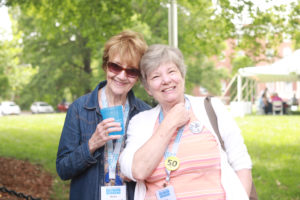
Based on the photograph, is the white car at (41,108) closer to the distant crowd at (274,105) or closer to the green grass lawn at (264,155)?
the distant crowd at (274,105)

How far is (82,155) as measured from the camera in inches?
91.4

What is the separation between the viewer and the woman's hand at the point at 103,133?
7.04ft

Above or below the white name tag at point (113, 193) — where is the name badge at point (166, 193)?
above

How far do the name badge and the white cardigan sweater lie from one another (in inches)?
5.8

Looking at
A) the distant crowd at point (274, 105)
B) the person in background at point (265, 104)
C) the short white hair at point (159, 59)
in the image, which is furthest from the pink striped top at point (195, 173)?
the person in background at point (265, 104)

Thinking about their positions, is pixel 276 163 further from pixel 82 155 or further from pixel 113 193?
pixel 82 155

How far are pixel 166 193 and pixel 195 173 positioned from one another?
0.21 m

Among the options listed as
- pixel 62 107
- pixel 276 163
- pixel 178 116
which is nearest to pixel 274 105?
Result: pixel 276 163

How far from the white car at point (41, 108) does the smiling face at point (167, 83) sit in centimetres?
4203

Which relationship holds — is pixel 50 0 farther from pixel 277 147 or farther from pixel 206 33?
pixel 277 147

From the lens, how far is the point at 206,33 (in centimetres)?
948

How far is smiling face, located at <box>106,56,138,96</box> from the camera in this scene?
2.46m

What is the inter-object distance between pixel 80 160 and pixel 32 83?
31.8 m

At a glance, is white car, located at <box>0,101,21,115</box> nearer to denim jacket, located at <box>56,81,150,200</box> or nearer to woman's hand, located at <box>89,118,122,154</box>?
denim jacket, located at <box>56,81,150,200</box>
